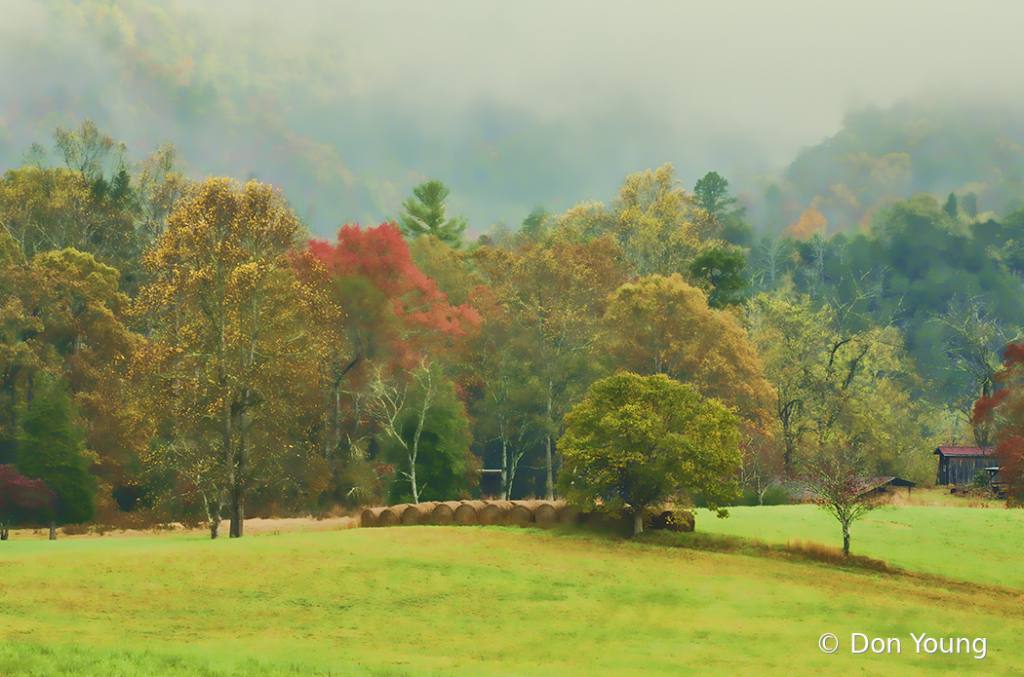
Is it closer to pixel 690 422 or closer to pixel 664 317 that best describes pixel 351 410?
pixel 664 317

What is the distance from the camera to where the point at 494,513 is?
41.2 meters

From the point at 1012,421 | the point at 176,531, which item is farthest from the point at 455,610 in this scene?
the point at 1012,421

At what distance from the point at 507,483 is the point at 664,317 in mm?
16141

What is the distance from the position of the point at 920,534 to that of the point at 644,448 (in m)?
12.0

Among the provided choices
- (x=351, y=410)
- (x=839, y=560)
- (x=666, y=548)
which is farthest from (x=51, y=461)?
(x=839, y=560)

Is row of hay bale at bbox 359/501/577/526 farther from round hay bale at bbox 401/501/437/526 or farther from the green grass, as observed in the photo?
the green grass

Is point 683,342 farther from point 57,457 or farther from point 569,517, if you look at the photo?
point 57,457

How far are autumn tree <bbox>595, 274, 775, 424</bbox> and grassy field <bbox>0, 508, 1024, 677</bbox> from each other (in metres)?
31.5

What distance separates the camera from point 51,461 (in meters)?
53.9

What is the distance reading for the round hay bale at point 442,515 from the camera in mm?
40969

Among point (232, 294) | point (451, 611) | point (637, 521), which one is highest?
point (232, 294)

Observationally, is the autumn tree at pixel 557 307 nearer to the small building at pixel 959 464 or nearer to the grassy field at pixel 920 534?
the grassy field at pixel 920 534

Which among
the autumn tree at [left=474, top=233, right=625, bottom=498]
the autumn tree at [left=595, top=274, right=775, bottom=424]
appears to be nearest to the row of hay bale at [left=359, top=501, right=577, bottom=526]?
the autumn tree at [left=474, top=233, right=625, bottom=498]

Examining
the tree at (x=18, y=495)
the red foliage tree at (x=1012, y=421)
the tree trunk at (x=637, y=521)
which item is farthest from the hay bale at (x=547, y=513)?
the tree at (x=18, y=495)
